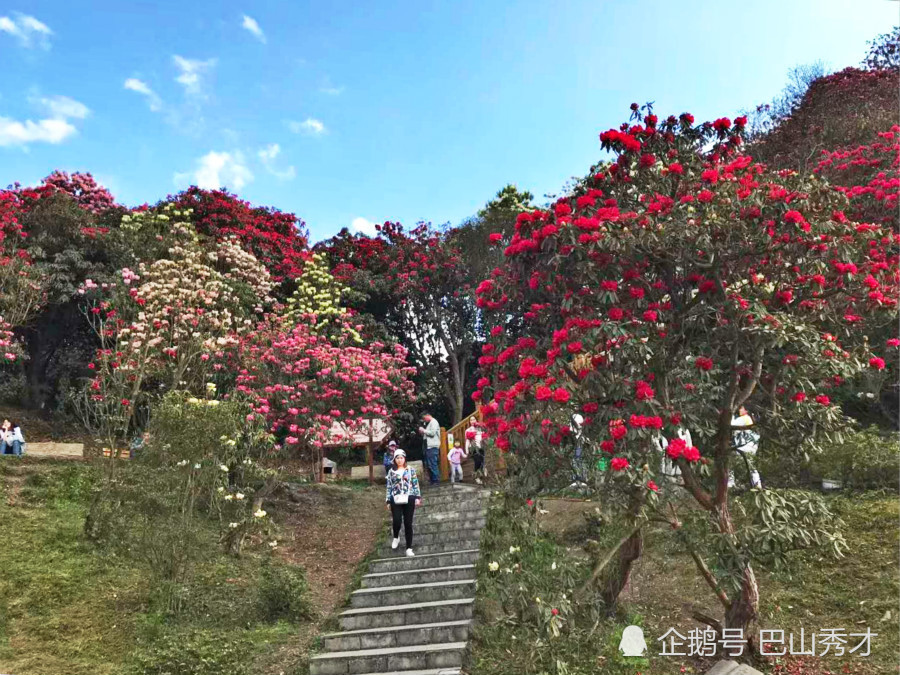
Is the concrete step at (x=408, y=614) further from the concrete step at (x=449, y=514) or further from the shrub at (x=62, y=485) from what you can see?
the shrub at (x=62, y=485)

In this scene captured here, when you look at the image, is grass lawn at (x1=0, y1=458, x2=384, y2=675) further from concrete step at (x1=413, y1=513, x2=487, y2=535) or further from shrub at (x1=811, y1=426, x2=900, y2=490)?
shrub at (x1=811, y1=426, x2=900, y2=490)

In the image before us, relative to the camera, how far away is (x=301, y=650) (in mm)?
7816

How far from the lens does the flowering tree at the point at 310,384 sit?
1391cm

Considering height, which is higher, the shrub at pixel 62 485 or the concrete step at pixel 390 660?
the shrub at pixel 62 485

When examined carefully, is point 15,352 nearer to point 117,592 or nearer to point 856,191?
point 117,592

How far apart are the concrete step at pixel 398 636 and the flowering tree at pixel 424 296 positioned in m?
12.8

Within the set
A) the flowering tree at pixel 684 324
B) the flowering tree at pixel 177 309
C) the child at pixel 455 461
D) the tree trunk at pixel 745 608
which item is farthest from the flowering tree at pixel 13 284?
the tree trunk at pixel 745 608

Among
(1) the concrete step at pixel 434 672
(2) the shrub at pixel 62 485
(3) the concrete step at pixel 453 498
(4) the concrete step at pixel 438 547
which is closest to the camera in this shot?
(1) the concrete step at pixel 434 672

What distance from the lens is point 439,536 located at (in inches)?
420

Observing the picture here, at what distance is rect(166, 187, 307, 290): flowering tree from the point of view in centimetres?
2020

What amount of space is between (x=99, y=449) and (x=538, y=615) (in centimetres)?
743

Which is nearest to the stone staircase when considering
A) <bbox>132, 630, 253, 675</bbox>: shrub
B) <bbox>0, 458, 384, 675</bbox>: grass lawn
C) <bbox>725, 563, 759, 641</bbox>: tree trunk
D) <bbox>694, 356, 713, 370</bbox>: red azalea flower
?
<bbox>0, 458, 384, 675</bbox>: grass lawn

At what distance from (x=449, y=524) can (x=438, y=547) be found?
1.97ft

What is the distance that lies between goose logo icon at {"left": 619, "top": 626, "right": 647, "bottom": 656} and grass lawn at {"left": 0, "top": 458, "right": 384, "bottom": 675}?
3.26 m
